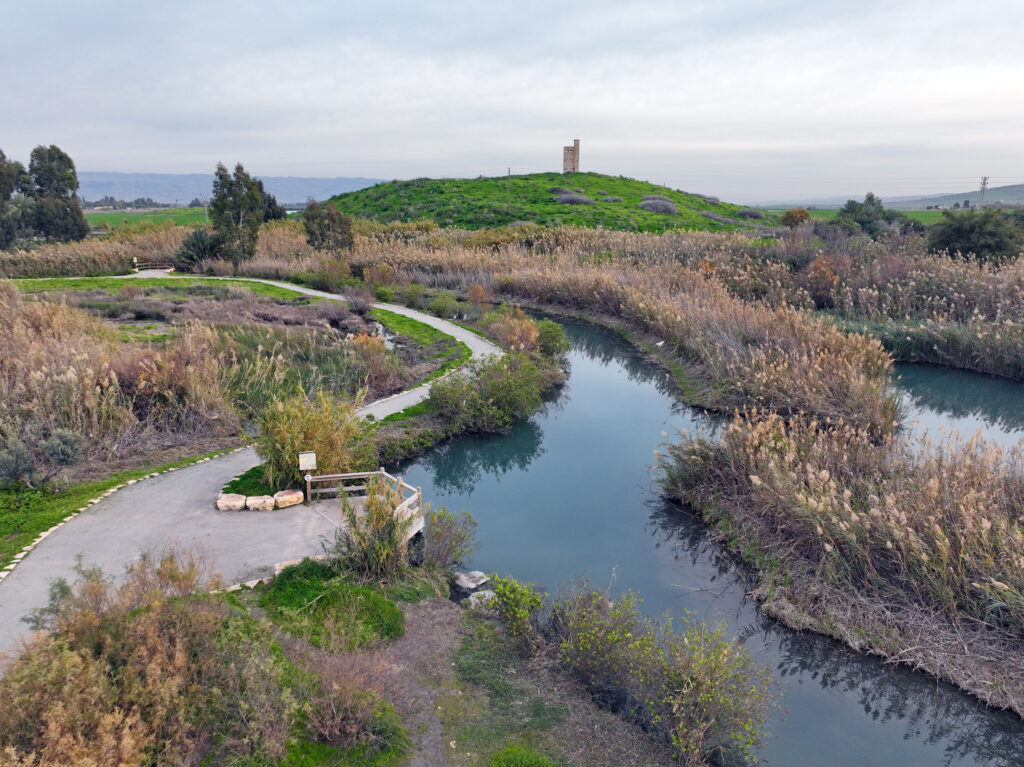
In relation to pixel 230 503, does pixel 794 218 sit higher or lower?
higher

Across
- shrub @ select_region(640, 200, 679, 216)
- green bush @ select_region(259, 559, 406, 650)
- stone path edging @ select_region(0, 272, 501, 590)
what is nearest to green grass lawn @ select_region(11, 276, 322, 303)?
stone path edging @ select_region(0, 272, 501, 590)

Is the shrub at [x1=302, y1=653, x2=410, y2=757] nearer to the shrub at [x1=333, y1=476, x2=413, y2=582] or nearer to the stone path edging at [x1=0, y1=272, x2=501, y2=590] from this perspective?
the shrub at [x1=333, y1=476, x2=413, y2=582]

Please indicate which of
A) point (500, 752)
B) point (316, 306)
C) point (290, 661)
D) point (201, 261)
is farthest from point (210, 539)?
point (201, 261)

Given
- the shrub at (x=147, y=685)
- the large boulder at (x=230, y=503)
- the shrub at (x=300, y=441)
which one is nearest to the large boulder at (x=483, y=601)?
the shrub at (x=147, y=685)

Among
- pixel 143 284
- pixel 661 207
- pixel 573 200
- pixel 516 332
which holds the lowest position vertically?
pixel 516 332

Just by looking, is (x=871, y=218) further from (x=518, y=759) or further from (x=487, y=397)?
(x=518, y=759)

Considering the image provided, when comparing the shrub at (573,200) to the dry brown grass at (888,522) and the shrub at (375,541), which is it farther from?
the shrub at (375,541)

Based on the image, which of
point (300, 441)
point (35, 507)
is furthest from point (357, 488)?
point (35, 507)
